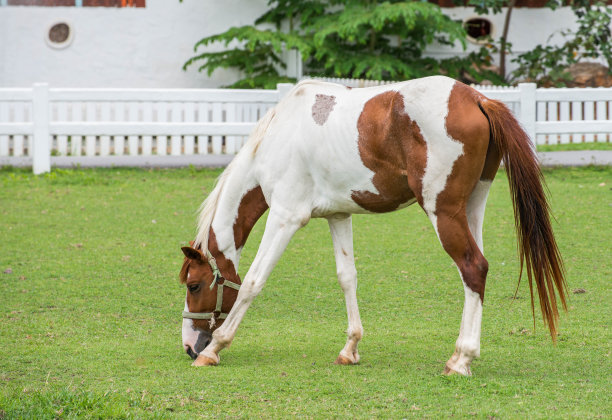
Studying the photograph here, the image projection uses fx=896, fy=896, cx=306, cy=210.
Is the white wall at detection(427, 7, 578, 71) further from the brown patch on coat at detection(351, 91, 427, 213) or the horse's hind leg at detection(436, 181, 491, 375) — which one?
the horse's hind leg at detection(436, 181, 491, 375)

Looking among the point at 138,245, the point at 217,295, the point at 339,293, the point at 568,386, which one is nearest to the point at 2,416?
the point at 217,295

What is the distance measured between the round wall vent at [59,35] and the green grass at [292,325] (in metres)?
6.54

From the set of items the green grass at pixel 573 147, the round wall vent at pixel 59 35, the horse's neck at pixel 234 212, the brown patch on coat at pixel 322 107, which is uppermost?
the round wall vent at pixel 59 35

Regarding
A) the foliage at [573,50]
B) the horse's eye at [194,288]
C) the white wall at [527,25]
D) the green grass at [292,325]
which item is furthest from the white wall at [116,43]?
the horse's eye at [194,288]

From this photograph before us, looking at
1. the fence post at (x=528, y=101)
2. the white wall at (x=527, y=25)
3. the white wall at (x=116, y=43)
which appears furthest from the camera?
the white wall at (x=527, y=25)

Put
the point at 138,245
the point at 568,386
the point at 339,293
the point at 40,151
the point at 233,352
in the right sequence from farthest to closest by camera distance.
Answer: the point at 40,151 < the point at 138,245 < the point at 339,293 < the point at 233,352 < the point at 568,386

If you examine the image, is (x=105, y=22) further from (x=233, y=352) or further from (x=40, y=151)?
(x=233, y=352)

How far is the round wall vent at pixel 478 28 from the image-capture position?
60.7 ft

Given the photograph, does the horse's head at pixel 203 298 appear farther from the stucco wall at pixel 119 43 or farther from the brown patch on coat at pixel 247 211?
the stucco wall at pixel 119 43

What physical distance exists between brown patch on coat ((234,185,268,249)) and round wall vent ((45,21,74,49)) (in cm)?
1271

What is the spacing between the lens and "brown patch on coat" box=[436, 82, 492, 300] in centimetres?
501

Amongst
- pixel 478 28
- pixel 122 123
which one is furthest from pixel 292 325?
pixel 478 28

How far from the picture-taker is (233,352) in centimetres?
599

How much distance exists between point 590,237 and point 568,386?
4.76 meters
